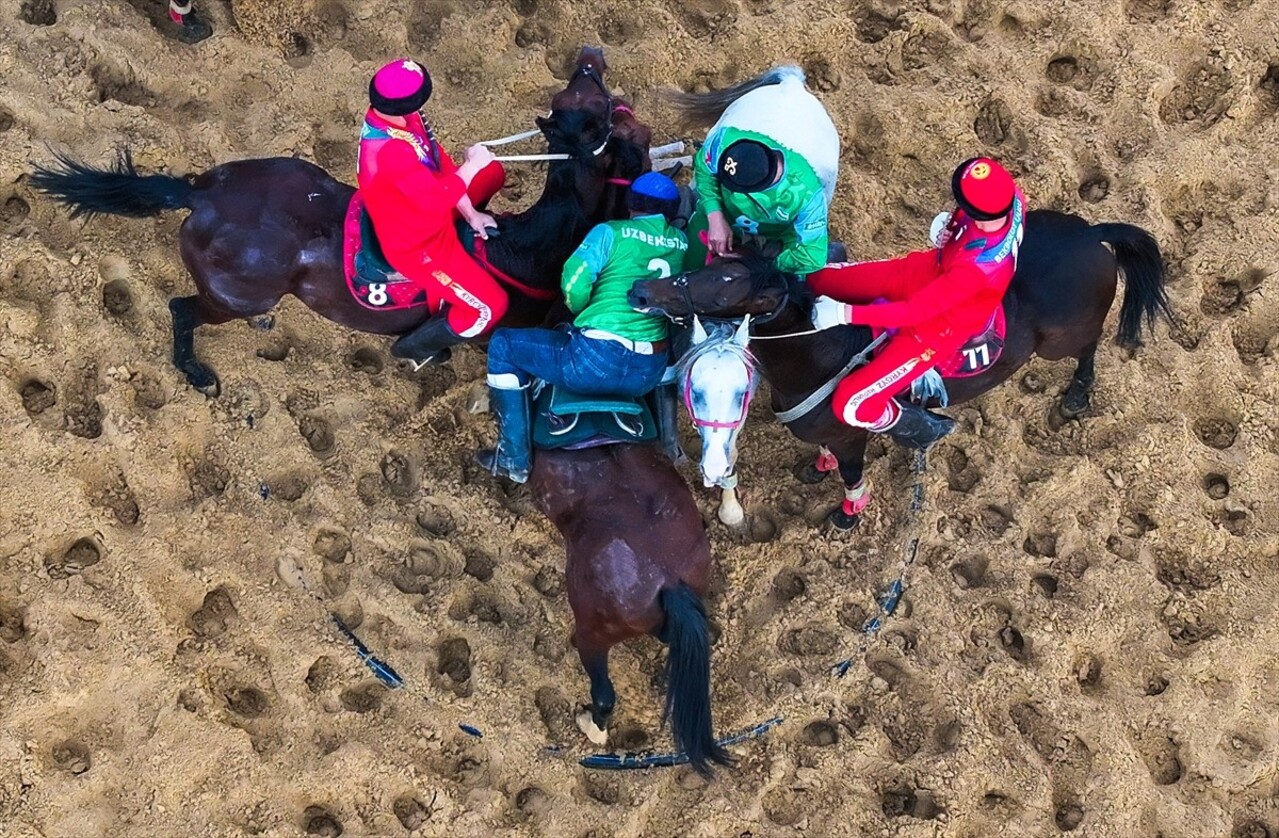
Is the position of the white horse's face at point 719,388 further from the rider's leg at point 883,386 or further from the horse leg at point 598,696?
the horse leg at point 598,696

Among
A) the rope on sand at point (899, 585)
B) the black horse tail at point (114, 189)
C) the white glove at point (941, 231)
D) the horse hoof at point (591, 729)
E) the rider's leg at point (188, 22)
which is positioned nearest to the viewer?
the white glove at point (941, 231)

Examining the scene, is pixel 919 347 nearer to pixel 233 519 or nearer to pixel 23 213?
pixel 233 519

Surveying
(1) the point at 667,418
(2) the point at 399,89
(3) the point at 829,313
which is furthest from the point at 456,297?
(3) the point at 829,313

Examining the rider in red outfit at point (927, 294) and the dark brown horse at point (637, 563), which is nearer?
the rider in red outfit at point (927, 294)

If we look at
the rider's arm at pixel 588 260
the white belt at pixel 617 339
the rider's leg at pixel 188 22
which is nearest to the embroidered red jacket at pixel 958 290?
the white belt at pixel 617 339

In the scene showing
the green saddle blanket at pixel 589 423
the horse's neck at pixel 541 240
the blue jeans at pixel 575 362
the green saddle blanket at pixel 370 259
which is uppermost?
the horse's neck at pixel 541 240

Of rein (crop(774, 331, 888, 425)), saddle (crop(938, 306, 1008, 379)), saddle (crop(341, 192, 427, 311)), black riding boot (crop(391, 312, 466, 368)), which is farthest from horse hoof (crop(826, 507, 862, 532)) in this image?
saddle (crop(341, 192, 427, 311))
